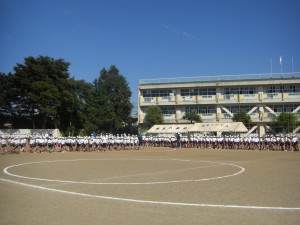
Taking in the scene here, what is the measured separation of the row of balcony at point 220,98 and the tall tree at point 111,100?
5.09 m

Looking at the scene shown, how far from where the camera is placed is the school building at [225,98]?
198 feet

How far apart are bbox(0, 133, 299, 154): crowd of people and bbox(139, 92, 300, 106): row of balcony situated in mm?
21797

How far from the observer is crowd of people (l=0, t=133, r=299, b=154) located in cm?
3178

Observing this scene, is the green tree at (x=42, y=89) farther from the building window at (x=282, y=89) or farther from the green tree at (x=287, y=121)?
the building window at (x=282, y=89)

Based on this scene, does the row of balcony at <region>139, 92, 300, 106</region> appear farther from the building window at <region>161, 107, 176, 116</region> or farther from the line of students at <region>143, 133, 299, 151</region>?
the line of students at <region>143, 133, 299, 151</region>

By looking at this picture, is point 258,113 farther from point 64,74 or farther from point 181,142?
point 64,74

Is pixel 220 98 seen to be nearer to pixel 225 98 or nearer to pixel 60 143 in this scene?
pixel 225 98

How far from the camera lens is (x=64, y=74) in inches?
2051

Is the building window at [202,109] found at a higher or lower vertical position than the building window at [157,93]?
lower

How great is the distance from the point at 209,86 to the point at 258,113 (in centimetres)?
926

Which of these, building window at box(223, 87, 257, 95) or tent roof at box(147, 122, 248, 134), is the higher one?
building window at box(223, 87, 257, 95)

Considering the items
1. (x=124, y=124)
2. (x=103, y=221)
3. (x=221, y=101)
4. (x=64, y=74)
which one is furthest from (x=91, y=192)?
(x=124, y=124)

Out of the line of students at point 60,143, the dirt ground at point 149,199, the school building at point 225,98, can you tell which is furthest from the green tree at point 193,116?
the dirt ground at point 149,199

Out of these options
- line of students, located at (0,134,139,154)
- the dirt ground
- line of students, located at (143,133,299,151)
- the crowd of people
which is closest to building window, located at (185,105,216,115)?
line of students, located at (143,133,299,151)
